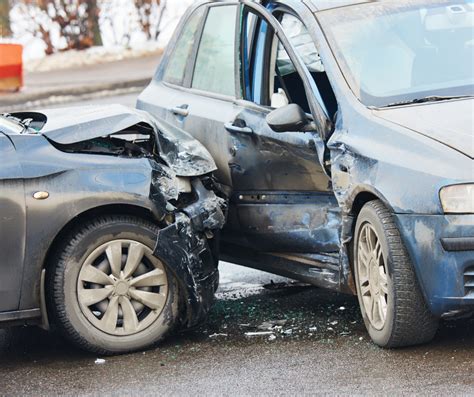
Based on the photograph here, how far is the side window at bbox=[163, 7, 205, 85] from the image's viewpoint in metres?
8.12

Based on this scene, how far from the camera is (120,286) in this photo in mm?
6156

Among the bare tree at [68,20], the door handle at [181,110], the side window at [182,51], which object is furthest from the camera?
the bare tree at [68,20]

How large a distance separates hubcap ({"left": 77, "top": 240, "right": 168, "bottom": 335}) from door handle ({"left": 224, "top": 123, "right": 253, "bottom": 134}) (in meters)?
1.07

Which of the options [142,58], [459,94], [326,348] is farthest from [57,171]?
[142,58]

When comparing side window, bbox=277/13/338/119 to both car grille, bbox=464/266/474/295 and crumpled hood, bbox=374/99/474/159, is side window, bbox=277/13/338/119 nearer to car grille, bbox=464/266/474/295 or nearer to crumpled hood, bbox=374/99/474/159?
crumpled hood, bbox=374/99/474/159

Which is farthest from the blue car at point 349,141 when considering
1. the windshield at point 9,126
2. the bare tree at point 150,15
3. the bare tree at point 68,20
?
the bare tree at point 150,15

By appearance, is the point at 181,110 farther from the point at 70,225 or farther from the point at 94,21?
the point at 94,21

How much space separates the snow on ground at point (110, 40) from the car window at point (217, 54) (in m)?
14.7

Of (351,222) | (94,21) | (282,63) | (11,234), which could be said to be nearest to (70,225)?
(11,234)

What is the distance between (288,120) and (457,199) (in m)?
1.26

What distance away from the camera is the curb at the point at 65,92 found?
64.2 ft

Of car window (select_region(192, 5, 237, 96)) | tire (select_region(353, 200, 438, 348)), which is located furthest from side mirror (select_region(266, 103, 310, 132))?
car window (select_region(192, 5, 237, 96))

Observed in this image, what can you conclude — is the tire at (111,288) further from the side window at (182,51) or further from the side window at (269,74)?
the side window at (182,51)

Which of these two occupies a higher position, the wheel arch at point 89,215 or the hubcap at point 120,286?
the wheel arch at point 89,215
